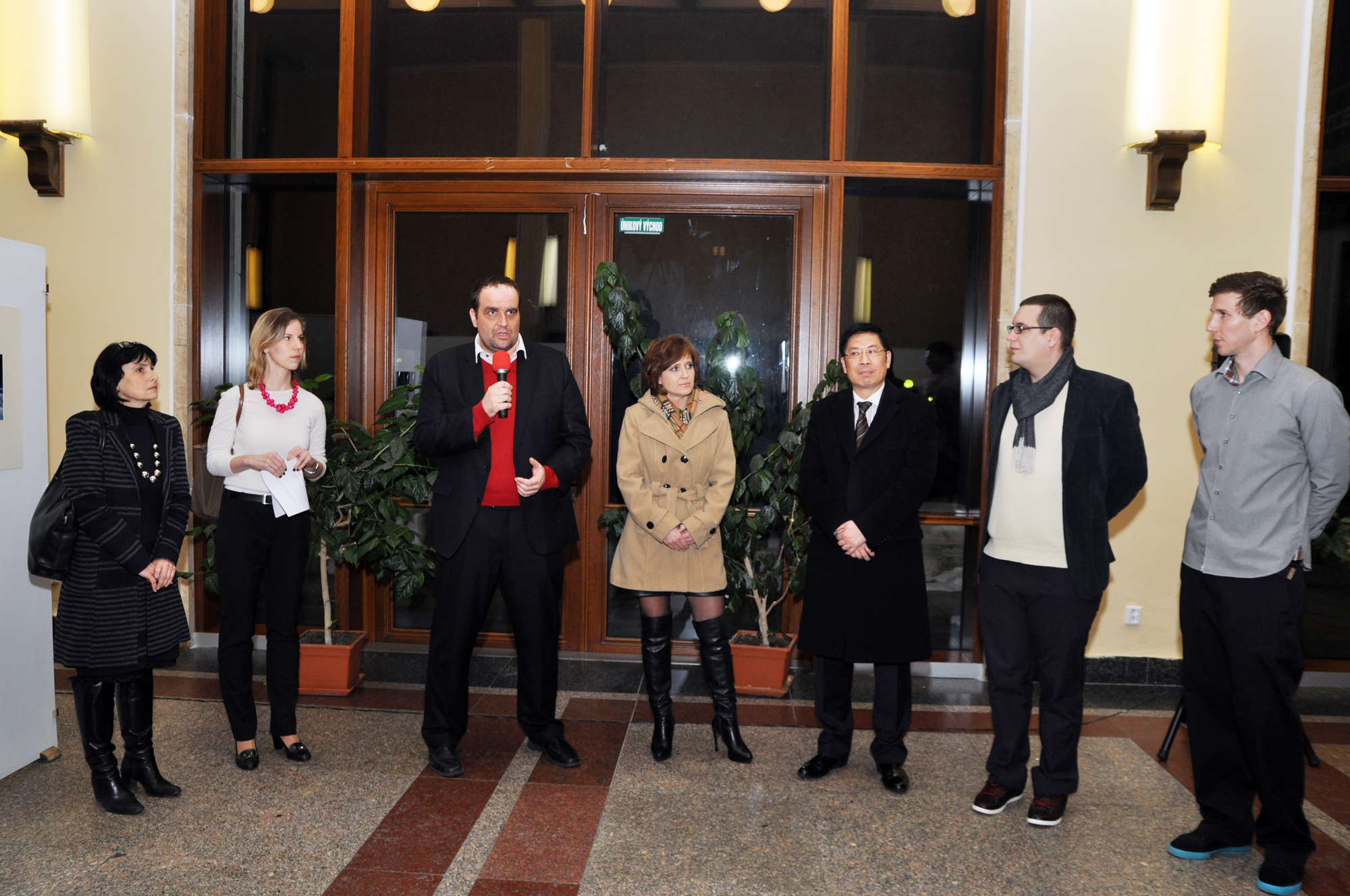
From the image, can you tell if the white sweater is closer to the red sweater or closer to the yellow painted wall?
the red sweater

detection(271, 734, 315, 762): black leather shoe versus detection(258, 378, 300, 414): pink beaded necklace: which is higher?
detection(258, 378, 300, 414): pink beaded necklace

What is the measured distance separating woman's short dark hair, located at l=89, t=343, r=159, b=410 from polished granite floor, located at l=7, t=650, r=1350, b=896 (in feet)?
4.50

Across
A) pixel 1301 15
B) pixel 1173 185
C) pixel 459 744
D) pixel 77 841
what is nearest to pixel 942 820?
pixel 459 744

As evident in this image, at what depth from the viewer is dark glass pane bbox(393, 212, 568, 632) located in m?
5.05

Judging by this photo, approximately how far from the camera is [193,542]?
4.98m

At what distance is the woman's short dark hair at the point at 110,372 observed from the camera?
3.01 meters

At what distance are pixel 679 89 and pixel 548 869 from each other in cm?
395

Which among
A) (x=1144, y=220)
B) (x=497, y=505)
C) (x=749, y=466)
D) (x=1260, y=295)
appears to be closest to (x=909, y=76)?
(x=1144, y=220)

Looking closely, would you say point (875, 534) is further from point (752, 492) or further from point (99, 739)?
point (99, 739)

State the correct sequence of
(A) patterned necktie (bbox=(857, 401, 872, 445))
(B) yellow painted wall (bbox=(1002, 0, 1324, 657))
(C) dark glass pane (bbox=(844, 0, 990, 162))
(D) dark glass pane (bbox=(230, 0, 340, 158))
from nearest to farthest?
(A) patterned necktie (bbox=(857, 401, 872, 445)) → (B) yellow painted wall (bbox=(1002, 0, 1324, 657)) → (C) dark glass pane (bbox=(844, 0, 990, 162)) → (D) dark glass pane (bbox=(230, 0, 340, 158))

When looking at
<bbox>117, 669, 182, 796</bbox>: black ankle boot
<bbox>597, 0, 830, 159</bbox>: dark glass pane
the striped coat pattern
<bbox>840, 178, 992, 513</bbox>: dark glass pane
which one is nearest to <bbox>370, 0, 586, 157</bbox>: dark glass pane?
<bbox>597, 0, 830, 159</bbox>: dark glass pane

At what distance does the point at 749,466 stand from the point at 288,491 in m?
2.15

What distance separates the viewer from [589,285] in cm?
502

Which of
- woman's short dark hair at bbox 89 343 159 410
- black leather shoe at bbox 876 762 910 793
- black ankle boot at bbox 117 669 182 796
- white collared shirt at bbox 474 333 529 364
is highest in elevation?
white collared shirt at bbox 474 333 529 364
